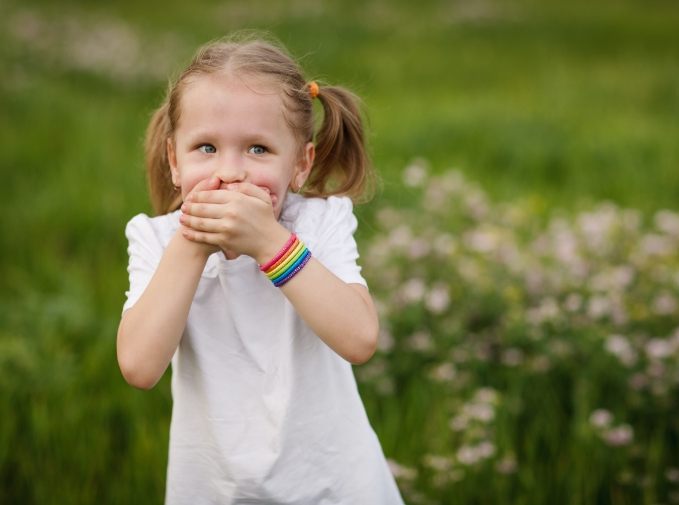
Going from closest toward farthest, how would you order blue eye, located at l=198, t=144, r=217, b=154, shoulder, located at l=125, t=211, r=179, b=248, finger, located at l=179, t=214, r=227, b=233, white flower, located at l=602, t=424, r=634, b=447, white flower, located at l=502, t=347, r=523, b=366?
finger, located at l=179, t=214, r=227, b=233, blue eye, located at l=198, t=144, r=217, b=154, shoulder, located at l=125, t=211, r=179, b=248, white flower, located at l=602, t=424, r=634, b=447, white flower, located at l=502, t=347, r=523, b=366

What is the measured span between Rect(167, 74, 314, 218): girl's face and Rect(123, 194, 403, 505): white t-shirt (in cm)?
16

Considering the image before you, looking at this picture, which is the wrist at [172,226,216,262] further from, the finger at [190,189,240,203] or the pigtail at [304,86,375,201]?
the pigtail at [304,86,375,201]

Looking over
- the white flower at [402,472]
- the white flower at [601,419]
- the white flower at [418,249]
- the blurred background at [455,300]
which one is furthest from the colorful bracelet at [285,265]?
the white flower at [418,249]

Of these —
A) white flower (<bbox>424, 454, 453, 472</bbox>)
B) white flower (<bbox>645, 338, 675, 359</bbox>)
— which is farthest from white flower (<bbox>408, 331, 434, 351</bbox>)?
white flower (<bbox>645, 338, 675, 359</bbox>)

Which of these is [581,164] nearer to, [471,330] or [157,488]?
[471,330]

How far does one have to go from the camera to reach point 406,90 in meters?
7.95

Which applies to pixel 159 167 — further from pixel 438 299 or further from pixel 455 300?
pixel 455 300

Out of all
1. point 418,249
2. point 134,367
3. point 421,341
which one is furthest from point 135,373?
point 418,249

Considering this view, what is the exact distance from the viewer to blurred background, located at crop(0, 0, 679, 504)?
2.72 metres

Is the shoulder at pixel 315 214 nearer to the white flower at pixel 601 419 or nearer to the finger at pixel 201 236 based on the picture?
the finger at pixel 201 236

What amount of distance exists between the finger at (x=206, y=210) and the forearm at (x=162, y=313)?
7 cm

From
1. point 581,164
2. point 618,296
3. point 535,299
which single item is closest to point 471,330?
point 535,299

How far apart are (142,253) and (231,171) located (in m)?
0.30

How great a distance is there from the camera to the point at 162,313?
1.56m
